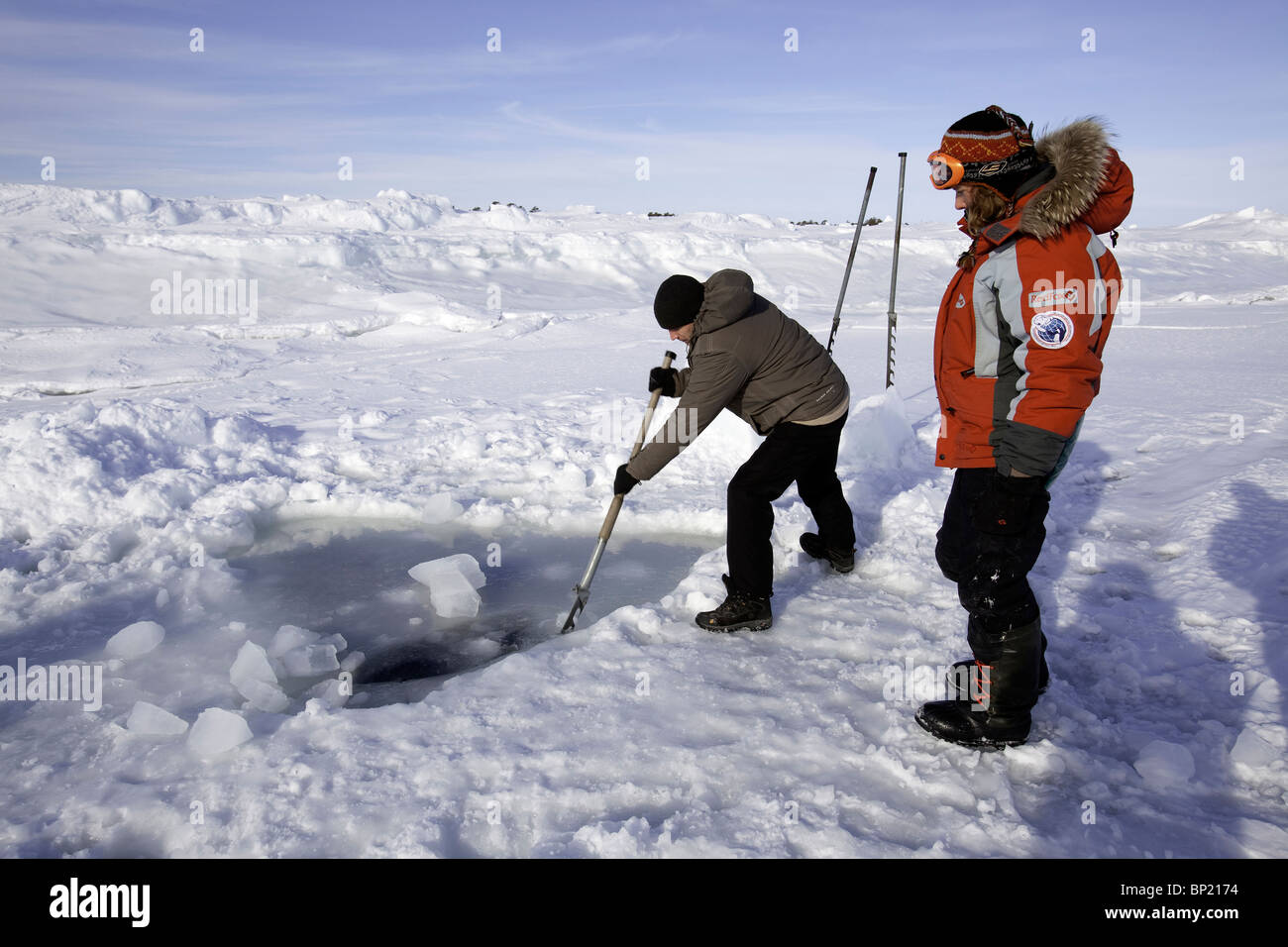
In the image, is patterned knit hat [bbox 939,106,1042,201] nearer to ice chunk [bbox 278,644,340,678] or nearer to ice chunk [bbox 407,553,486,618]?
ice chunk [bbox 407,553,486,618]

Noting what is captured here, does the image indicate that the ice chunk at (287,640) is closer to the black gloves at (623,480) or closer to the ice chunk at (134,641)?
the ice chunk at (134,641)

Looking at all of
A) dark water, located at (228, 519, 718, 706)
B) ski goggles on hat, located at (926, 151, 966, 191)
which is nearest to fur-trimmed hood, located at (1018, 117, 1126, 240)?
ski goggles on hat, located at (926, 151, 966, 191)

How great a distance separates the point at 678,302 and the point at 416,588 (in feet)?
6.67

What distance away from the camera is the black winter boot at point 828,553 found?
3.93m

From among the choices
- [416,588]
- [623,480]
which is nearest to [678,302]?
[623,480]

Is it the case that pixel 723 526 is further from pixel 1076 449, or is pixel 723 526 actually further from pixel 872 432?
pixel 1076 449

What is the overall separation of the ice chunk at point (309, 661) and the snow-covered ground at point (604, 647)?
16 mm

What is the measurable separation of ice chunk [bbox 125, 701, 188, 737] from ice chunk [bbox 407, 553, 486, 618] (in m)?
1.23

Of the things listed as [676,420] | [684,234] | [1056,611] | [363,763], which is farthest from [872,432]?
[684,234]

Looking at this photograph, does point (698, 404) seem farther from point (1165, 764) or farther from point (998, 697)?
point (1165, 764)

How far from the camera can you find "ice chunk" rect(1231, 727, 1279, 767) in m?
2.37

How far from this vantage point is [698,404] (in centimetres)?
316

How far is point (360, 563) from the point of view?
4.35m
